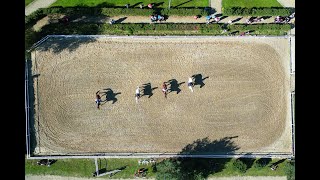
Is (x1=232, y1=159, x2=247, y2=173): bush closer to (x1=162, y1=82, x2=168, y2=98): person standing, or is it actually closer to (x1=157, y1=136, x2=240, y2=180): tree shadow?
(x1=157, y1=136, x2=240, y2=180): tree shadow

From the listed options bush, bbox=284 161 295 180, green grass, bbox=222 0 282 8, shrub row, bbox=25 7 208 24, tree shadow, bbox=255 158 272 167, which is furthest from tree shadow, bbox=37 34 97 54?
bush, bbox=284 161 295 180

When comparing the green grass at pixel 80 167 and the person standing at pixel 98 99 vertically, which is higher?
the person standing at pixel 98 99

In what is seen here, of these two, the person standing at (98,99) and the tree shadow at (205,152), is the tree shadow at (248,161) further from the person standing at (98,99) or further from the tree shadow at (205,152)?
the person standing at (98,99)

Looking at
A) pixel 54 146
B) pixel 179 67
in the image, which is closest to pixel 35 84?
pixel 54 146

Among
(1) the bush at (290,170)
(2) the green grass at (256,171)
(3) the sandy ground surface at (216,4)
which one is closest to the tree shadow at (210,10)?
(3) the sandy ground surface at (216,4)

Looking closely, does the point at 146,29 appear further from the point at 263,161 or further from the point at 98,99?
the point at 263,161

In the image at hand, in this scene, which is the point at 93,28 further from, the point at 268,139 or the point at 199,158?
the point at 268,139

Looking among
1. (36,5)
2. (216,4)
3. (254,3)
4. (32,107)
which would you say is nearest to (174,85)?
(216,4)
